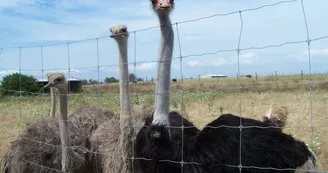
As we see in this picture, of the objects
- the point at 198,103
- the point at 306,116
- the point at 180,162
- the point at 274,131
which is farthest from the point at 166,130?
the point at 198,103

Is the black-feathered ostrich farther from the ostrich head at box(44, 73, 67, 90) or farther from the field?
the field

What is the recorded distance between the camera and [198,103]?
1456 cm

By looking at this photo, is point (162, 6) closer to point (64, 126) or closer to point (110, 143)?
point (110, 143)

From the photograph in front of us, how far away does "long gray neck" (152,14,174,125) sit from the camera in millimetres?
4391

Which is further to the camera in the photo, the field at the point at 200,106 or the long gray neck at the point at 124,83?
the field at the point at 200,106

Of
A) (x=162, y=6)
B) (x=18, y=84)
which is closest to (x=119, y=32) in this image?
(x=162, y=6)

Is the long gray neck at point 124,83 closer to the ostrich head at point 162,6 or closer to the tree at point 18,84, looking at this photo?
the ostrich head at point 162,6

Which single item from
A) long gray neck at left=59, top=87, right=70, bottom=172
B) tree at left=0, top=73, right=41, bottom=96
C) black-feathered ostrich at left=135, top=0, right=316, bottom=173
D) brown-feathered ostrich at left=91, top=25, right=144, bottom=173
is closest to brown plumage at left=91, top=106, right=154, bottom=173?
brown-feathered ostrich at left=91, top=25, right=144, bottom=173

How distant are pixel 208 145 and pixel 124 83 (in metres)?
1.44

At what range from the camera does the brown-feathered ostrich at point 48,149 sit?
17.6 feet

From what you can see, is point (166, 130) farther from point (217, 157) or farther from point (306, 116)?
point (306, 116)

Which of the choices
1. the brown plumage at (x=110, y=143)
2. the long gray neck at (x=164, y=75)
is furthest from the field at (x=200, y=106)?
the long gray neck at (x=164, y=75)

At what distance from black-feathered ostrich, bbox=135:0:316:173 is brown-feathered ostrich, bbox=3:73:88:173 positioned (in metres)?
1.15

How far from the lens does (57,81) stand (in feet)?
17.4
